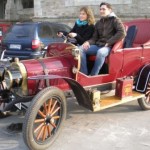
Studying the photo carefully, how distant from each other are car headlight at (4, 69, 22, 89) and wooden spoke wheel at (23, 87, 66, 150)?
0.55 metres

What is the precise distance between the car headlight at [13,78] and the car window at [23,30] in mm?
6060

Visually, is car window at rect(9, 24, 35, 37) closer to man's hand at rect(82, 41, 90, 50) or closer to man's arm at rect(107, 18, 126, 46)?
man's hand at rect(82, 41, 90, 50)

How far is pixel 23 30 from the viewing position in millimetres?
10922

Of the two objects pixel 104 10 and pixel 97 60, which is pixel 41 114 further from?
pixel 104 10

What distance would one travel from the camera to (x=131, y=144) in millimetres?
4730

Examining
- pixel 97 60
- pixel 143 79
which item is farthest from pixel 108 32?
pixel 143 79

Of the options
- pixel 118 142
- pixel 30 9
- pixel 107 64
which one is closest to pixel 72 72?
pixel 107 64

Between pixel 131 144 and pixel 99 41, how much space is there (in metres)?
1.99

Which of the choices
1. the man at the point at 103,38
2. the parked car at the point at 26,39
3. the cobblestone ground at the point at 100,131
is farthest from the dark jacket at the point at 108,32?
the parked car at the point at 26,39

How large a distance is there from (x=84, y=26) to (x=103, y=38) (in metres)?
0.39

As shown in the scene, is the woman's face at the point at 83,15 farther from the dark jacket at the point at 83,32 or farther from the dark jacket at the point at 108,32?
the dark jacket at the point at 108,32

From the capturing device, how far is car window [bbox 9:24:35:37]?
10.8 metres

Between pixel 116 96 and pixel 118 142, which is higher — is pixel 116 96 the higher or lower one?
the higher one

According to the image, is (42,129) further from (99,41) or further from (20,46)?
(20,46)
